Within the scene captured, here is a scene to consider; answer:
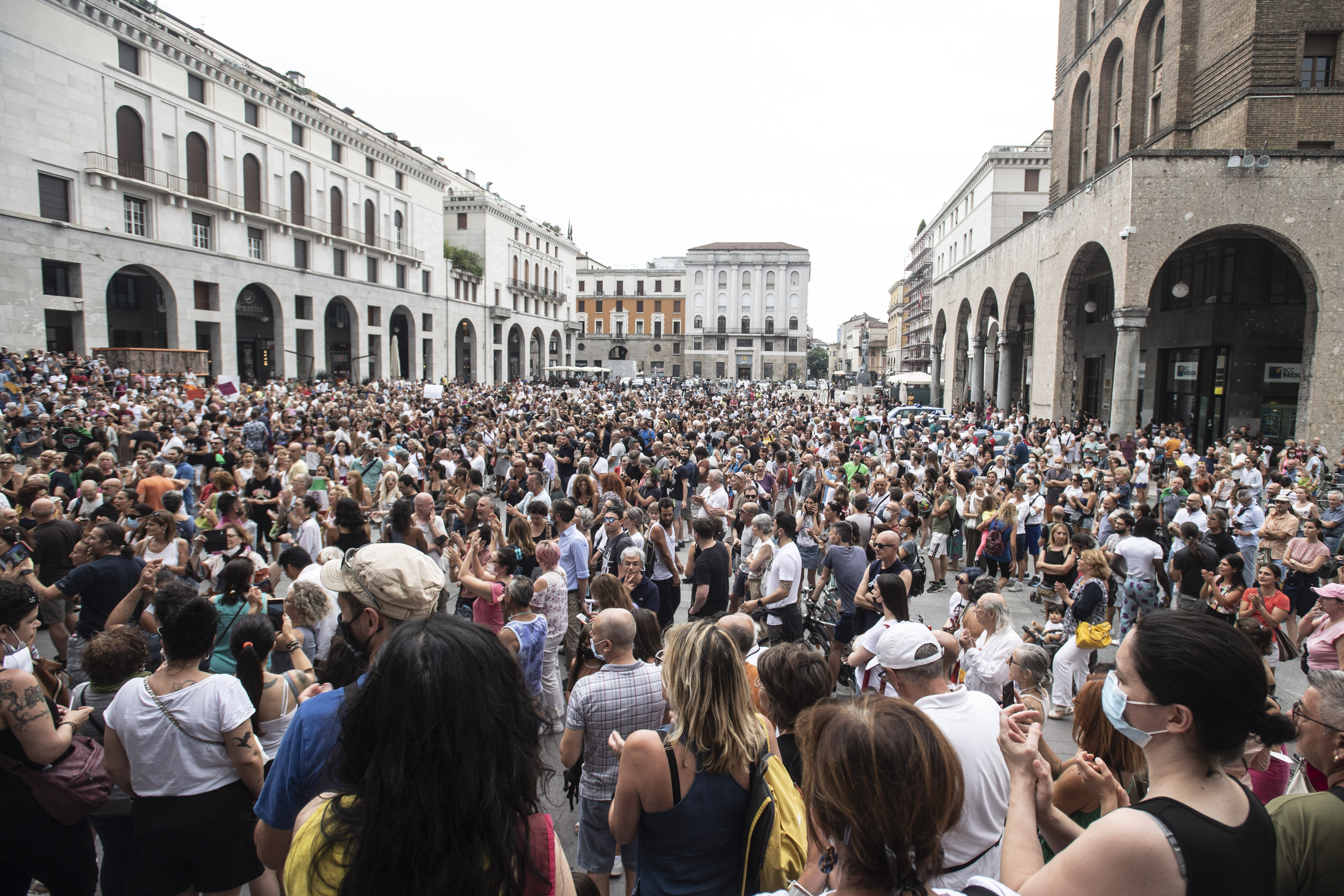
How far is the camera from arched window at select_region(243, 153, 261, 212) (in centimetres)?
3347

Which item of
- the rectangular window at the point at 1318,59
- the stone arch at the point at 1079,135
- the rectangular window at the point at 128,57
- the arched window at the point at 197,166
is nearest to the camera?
the rectangular window at the point at 1318,59

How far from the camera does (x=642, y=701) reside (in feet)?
10.6

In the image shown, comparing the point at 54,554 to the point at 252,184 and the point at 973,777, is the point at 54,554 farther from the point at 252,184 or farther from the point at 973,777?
the point at 252,184

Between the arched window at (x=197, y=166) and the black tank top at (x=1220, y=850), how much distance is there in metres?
37.7

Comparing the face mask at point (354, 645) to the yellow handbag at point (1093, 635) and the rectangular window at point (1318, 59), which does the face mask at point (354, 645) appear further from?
the rectangular window at point (1318, 59)

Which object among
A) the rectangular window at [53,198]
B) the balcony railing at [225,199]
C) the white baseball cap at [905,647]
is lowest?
the white baseball cap at [905,647]

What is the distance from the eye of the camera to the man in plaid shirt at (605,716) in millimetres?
3203

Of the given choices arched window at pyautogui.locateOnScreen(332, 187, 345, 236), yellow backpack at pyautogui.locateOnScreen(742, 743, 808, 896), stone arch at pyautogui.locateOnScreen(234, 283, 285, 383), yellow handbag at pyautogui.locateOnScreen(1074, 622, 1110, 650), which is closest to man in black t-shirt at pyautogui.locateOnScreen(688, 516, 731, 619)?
yellow handbag at pyautogui.locateOnScreen(1074, 622, 1110, 650)

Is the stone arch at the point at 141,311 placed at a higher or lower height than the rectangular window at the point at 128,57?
lower

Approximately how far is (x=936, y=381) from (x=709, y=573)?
3539cm

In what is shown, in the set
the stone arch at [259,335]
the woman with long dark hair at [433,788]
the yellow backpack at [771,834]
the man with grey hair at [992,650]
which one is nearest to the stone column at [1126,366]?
the man with grey hair at [992,650]

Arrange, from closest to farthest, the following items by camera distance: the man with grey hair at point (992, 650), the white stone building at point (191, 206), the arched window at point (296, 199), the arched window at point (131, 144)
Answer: the man with grey hair at point (992, 650) < the white stone building at point (191, 206) < the arched window at point (131, 144) < the arched window at point (296, 199)

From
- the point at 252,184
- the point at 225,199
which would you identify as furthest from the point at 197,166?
the point at 252,184

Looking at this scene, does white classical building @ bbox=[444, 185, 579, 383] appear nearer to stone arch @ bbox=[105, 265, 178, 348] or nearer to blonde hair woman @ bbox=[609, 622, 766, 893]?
stone arch @ bbox=[105, 265, 178, 348]
